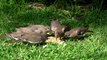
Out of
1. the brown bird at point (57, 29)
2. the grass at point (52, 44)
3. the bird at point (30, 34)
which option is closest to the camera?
the grass at point (52, 44)

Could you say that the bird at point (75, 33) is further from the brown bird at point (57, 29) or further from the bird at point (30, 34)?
the bird at point (30, 34)

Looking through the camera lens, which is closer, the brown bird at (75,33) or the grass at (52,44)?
the grass at (52,44)

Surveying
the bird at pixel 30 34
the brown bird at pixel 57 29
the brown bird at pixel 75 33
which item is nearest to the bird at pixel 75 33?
the brown bird at pixel 75 33

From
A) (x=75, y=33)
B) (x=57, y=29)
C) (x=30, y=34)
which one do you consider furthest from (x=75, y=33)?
(x=30, y=34)

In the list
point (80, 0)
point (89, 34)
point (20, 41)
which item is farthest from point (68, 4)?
point (20, 41)

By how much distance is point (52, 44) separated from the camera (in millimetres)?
6086

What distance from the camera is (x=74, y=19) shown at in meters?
7.82

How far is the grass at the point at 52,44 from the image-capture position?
5595 millimetres

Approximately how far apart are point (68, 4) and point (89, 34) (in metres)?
2.11

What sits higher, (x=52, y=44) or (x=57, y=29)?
(x=57, y=29)

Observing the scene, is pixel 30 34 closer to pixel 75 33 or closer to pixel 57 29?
pixel 57 29

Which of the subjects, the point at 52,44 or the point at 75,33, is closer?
the point at 52,44

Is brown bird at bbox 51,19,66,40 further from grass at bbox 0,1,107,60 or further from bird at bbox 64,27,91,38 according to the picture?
grass at bbox 0,1,107,60

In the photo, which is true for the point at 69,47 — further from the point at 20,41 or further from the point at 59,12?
the point at 59,12
